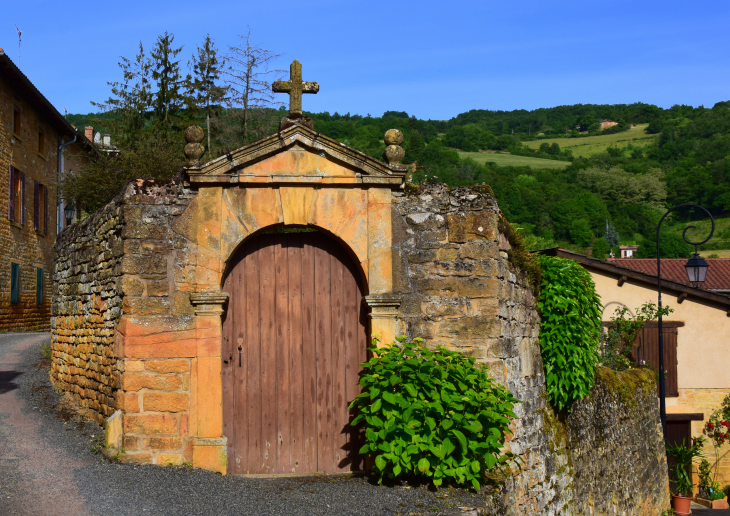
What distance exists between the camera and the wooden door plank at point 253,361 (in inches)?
234

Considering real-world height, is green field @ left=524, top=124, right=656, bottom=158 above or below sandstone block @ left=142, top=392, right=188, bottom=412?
above

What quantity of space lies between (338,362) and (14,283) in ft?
51.2

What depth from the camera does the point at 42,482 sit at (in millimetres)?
5215

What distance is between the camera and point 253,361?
6031 millimetres

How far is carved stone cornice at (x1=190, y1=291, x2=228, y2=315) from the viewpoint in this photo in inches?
225

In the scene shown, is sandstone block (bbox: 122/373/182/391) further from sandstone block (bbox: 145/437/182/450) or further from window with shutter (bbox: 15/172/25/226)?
window with shutter (bbox: 15/172/25/226)

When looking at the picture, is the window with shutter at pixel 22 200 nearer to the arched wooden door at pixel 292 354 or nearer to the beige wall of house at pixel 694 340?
the beige wall of house at pixel 694 340

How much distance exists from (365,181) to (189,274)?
5.70ft

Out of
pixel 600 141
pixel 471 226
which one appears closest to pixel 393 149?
pixel 471 226

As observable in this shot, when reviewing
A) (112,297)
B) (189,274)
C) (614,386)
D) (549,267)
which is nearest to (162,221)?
(189,274)

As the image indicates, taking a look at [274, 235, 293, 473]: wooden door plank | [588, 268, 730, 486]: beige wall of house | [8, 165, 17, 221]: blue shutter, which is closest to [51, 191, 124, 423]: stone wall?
[274, 235, 293, 473]: wooden door plank

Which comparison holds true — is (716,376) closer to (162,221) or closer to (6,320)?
(162,221)

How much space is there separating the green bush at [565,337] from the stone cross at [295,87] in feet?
10.5

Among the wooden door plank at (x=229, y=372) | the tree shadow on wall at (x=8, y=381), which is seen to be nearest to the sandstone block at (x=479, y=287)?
the wooden door plank at (x=229, y=372)
